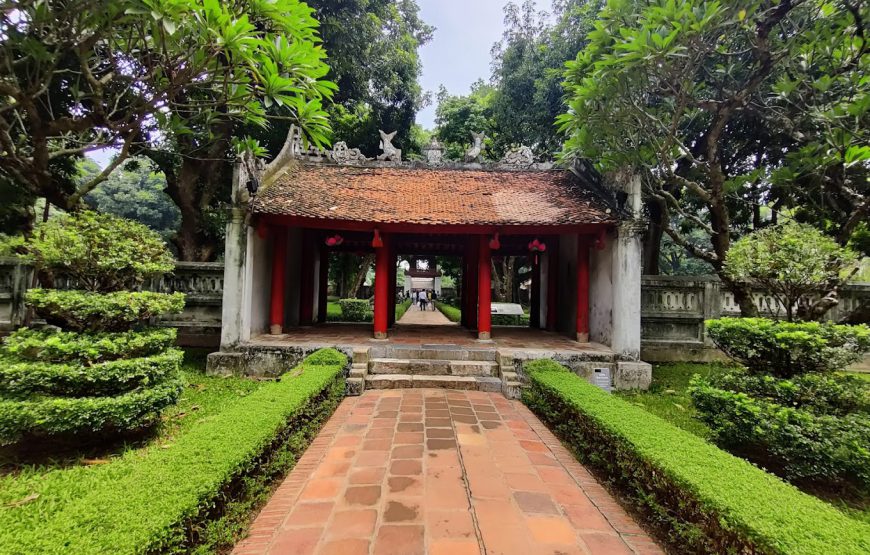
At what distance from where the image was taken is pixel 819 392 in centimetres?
362

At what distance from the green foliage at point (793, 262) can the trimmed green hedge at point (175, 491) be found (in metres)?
5.16

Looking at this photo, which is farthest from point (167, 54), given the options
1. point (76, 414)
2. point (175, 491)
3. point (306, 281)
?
point (306, 281)

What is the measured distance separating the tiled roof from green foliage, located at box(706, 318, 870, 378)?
3.35 metres

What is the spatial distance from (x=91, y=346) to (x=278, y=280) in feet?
14.1

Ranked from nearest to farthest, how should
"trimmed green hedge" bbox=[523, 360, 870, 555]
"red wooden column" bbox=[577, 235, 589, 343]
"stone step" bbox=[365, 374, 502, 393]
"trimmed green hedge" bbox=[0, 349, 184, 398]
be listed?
1. "trimmed green hedge" bbox=[523, 360, 870, 555]
2. "trimmed green hedge" bbox=[0, 349, 184, 398]
3. "stone step" bbox=[365, 374, 502, 393]
4. "red wooden column" bbox=[577, 235, 589, 343]

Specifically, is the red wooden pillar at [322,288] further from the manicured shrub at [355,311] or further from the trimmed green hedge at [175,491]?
the trimmed green hedge at [175,491]

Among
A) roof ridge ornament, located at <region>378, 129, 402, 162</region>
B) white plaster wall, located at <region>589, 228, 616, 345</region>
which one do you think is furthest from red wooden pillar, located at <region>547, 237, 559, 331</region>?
roof ridge ornament, located at <region>378, 129, 402, 162</region>

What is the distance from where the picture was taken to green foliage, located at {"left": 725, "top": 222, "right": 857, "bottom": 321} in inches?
158

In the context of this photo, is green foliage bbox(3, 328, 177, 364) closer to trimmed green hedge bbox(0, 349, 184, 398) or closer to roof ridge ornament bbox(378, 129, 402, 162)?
trimmed green hedge bbox(0, 349, 184, 398)

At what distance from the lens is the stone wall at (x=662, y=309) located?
25.8 ft

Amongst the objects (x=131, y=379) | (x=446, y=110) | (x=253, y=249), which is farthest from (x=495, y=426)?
(x=446, y=110)

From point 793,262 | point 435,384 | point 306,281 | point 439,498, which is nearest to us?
point 439,498

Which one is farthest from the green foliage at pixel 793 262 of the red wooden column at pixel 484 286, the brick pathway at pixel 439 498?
the red wooden column at pixel 484 286

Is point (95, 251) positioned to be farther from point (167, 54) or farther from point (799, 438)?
point (799, 438)
